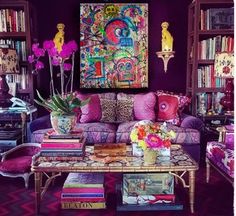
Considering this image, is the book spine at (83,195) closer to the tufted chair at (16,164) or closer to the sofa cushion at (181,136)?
the tufted chair at (16,164)

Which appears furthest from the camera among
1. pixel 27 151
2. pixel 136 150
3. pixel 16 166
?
pixel 27 151

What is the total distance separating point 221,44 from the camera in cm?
471

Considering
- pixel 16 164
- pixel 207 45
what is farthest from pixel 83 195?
pixel 207 45

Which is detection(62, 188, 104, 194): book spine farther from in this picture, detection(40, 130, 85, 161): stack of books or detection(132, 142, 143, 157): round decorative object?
detection(132, 142, 143, 157): round decorative object

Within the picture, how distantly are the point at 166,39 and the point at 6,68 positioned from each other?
218cm

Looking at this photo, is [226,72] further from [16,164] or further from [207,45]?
[16,164]

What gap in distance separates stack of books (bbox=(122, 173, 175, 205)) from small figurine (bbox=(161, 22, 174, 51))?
7.86ft

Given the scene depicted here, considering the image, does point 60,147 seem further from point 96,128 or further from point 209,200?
point 209,200

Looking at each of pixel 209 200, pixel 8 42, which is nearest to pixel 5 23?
pixel 8 42

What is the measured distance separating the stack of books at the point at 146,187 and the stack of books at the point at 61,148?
0.47 m

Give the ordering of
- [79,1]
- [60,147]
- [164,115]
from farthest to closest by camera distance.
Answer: [79,1], [164,115], [60,147]

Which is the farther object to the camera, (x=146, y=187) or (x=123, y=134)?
(x=123, y=134)

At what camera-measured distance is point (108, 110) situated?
457 centimetres

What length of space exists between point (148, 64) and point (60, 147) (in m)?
2.48
